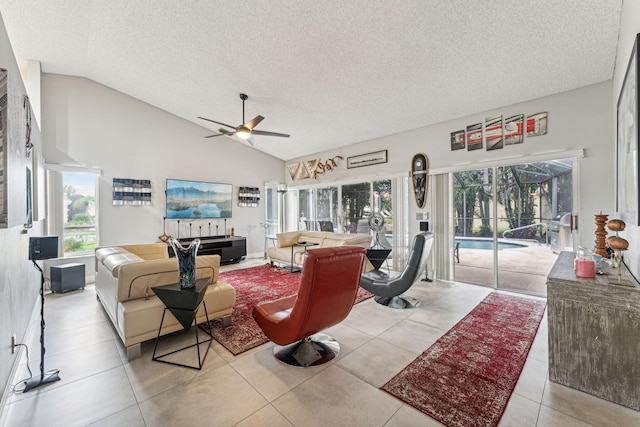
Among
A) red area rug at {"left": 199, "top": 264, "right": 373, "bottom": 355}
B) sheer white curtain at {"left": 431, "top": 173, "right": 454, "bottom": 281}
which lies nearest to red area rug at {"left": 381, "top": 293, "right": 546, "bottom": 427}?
red area rug at {"left": 199, "top": 264, "right": 373, "bottom": 355}

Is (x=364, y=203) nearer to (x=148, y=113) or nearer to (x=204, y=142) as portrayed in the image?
(x=204, y=142)

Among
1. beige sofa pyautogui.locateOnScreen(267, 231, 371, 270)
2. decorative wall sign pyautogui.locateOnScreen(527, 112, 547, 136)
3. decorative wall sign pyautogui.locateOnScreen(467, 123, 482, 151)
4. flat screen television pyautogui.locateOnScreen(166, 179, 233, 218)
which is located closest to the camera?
decorative wall sign pyautogui.locateOnScreen(527, 112, 547, 136)

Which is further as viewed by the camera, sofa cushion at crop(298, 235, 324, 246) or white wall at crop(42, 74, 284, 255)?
sofa cushion at crop(298, 235, 324, 246)

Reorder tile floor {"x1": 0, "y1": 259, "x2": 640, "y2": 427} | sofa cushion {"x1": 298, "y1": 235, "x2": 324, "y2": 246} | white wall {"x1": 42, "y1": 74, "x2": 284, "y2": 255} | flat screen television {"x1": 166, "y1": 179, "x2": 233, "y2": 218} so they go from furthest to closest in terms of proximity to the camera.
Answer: flat screen television {"x1": 166, "y1": 179, "x2": 233, "y2": 218} < sofa cushion {"x1": 298, "y1": 235, "x2": 324, "y2": 246} < white wall {"x1": 42, "y1": 74, "x2": 284, "y2": 255} < tile floor {"x1": 0, "y1": 259, "x2": 640, "y2": 427}

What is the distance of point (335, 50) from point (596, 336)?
3850 millimetres

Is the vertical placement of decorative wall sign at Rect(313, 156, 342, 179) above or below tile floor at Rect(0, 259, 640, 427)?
above

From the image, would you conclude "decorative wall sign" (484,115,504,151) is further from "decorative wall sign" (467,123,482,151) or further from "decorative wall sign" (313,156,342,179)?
"decorative wall sign" (313,156,342,179)

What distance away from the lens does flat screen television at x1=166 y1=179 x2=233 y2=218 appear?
6.23m

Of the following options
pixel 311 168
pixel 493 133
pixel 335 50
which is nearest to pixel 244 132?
pixel 335 50

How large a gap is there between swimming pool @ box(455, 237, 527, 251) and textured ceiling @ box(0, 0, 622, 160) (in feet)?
7.88

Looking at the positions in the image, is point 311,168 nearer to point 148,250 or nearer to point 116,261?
point 148,250

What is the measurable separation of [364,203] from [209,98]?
13.5 ft

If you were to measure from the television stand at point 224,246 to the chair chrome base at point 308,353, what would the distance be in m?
4.33

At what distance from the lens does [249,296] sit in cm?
409
